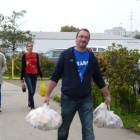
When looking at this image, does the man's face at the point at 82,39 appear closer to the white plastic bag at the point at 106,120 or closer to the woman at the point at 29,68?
the white plastic bag at the point at 106,120

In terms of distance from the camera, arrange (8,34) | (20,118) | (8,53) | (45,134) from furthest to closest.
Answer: (8,53)
(8,34)
(20,118)
(45,134)

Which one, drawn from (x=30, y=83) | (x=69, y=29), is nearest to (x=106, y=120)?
(x=30, y=83)

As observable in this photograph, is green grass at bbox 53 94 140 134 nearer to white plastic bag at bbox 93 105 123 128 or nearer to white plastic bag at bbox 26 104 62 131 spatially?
white plastic bag at bbox 93 105 123 128

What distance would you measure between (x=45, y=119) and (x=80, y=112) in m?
0.56

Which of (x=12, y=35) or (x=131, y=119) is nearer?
(x=131, y=119)

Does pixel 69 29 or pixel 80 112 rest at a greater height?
pixel 69 29

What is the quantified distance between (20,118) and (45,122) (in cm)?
356

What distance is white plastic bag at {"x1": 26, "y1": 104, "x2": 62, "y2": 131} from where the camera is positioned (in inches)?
190

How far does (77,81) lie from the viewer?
16.1 feet

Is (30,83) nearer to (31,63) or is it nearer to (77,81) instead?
(31,63)

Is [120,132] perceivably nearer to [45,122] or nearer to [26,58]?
[45,122]

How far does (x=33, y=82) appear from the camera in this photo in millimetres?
9141

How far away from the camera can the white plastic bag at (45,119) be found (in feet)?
15.8

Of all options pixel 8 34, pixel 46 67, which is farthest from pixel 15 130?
pixel 8 34
